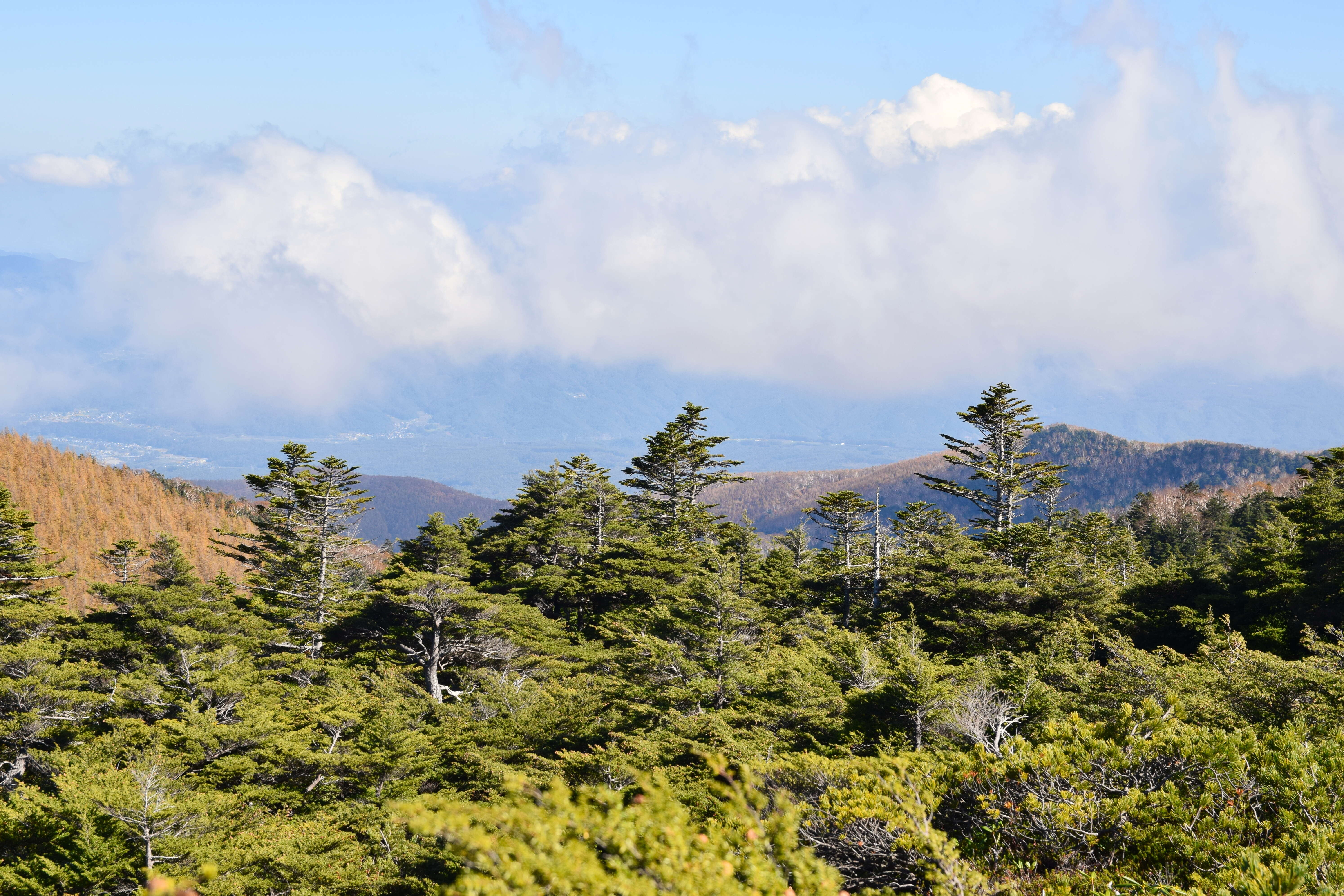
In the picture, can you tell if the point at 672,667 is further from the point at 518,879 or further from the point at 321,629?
the point at 321,629

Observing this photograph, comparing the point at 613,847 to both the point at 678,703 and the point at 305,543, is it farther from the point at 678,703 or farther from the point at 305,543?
the point at 305,543

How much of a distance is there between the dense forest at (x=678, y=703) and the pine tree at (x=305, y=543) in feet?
0.69

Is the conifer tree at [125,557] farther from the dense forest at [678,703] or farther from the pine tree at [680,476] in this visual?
the pine tree at [680,476]

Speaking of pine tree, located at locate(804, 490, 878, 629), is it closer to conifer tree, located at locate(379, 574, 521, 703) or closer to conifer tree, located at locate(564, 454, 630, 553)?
conifer tree, located at locate(564, 454, 630, 553)

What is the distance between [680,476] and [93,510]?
10599 cm

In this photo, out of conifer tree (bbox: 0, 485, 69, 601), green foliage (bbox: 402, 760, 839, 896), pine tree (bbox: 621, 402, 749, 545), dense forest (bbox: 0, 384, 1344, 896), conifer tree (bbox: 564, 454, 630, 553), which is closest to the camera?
green foliage (bbox: 402, 760, 839, 896)

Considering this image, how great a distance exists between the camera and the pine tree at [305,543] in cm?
3728

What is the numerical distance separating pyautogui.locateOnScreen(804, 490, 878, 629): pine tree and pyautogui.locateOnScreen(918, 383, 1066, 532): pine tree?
428 cm

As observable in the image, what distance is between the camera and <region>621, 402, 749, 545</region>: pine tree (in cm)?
4372

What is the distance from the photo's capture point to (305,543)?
38.7m

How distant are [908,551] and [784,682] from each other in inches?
976

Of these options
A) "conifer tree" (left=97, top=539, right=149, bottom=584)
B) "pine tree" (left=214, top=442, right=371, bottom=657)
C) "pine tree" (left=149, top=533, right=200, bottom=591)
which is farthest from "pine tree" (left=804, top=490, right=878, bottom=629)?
"conifer tree" (left=97, top=539, right=149, bottom=584)

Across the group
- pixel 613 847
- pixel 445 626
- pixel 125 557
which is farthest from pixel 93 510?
pixel 613 847


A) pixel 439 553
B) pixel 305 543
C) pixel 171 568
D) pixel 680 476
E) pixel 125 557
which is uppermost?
pixel 680 476
